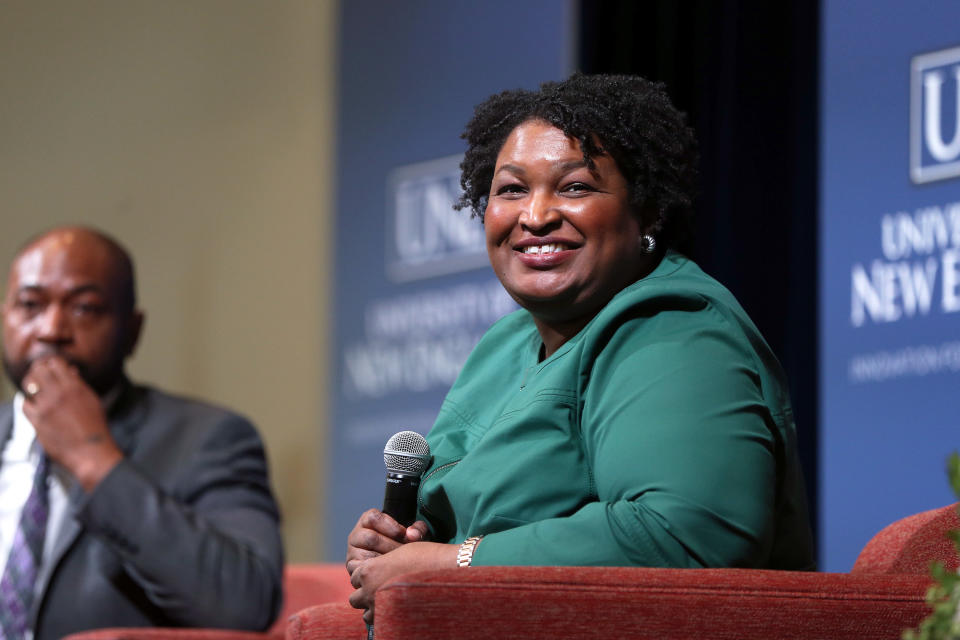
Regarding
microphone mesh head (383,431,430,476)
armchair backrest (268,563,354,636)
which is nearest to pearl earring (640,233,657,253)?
microphone mesh head (383,431,430,476)

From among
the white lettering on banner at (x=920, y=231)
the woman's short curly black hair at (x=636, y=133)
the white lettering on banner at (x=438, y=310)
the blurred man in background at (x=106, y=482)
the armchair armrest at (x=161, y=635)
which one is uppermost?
the woman's short curly black hair at (x=636, y=133)

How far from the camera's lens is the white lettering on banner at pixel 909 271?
272 cm

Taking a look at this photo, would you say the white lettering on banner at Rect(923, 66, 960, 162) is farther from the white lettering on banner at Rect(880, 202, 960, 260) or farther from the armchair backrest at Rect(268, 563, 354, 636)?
the armchair backrest at Rect(268, 563, 354, 636)

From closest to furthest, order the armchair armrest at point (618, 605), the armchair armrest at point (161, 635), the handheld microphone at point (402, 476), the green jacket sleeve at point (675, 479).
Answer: the armchair armrest at point (618, 605)
the green jacket sleeve at point (675, 479)
the handheld microphone at point (402, 476)
the armchair armrest at point (161, 635)

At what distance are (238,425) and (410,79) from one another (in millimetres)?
1819

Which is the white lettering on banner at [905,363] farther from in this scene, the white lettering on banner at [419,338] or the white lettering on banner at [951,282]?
the white lettering on banner at [419,338]

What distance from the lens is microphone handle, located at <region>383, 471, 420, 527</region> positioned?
1665mm

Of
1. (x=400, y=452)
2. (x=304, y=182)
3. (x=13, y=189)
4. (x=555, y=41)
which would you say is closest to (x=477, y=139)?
(x=400, y=452)

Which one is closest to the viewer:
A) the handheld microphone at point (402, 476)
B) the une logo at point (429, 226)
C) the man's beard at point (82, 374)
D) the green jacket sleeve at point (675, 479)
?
the green jacket sleeve at point (675, 479)

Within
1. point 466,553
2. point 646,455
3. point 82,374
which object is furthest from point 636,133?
point 82,374

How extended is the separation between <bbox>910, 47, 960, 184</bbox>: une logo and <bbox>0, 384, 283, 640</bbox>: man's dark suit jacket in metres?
1.53

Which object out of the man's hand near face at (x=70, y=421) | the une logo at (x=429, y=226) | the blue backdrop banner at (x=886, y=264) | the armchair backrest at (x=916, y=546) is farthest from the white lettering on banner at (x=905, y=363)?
the man's hand near face at (x=70, y=421)

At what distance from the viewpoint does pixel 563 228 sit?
1.69 metres

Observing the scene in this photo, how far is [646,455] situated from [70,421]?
1639 millimetres
